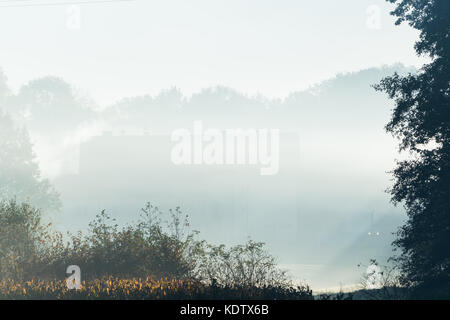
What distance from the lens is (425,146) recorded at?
19.8 metres

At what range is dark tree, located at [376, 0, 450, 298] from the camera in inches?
723

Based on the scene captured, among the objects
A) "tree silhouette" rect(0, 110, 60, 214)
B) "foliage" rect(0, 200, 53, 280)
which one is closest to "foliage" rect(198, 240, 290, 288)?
"foliage" rect(0, 200, 53, 280)

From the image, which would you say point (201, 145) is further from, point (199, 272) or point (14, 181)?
point (199, 272)

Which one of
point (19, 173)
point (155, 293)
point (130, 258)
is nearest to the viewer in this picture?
point (155, 293)

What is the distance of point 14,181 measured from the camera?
209 ft

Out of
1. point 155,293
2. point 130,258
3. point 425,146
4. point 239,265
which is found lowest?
point 155,293

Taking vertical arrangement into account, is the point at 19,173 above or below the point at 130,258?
above

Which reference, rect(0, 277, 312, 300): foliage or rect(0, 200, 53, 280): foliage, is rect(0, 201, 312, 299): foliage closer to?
rect(0, 200, 53, 280): foliage

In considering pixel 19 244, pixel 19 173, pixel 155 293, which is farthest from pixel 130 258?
pixel 19 173

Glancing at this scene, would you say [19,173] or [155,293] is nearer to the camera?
[155,293]

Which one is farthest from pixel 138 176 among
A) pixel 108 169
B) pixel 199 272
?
pixel 199 272

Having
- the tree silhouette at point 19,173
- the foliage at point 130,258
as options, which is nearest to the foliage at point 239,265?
the foliage at point 130,258

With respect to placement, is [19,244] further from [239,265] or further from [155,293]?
[155,293]
